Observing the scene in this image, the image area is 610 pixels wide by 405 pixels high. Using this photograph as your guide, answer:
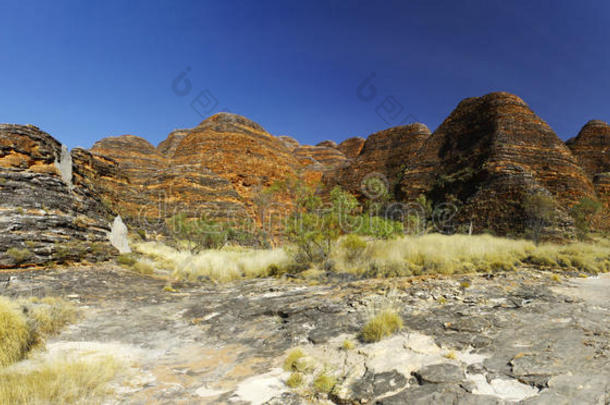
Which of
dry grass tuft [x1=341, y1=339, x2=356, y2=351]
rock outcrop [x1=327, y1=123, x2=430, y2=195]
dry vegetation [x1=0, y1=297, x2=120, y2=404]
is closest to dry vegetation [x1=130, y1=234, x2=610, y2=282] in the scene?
dry grass tuft [x1=341, y1=339, x2=356, y2=351]

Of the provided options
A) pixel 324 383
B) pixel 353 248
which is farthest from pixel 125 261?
pixel 324 383

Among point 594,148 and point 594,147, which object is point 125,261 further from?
point 594,147

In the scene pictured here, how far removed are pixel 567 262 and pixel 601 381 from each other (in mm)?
7916

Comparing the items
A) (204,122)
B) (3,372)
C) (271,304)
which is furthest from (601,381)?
(204,122)

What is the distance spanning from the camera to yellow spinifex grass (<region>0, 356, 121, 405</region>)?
82.4 inches

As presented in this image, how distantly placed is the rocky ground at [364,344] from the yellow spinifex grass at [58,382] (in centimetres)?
23

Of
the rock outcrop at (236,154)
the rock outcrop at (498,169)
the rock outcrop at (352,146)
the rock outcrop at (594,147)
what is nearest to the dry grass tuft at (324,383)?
the rock outcrop at (498,169)

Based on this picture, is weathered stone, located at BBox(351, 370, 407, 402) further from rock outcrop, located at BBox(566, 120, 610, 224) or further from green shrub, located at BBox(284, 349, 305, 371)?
rock outcrop, located at BBox(566, 120, 610, 224)

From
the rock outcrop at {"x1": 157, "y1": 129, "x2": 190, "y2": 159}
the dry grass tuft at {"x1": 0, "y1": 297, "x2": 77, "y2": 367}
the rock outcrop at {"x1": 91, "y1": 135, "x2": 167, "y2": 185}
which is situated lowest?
the dry grass tuft at {"x1": 0, "y1": 297, "x2": 77, "y2": 367}

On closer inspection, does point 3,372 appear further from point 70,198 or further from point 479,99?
point 479,99

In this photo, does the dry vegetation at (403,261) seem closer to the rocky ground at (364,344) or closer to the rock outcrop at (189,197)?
the rocky ground at (364,344)

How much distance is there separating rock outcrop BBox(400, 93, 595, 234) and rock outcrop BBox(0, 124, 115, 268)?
2345cm

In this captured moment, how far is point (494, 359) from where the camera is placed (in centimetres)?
249

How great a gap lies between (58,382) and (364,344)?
117 inches
